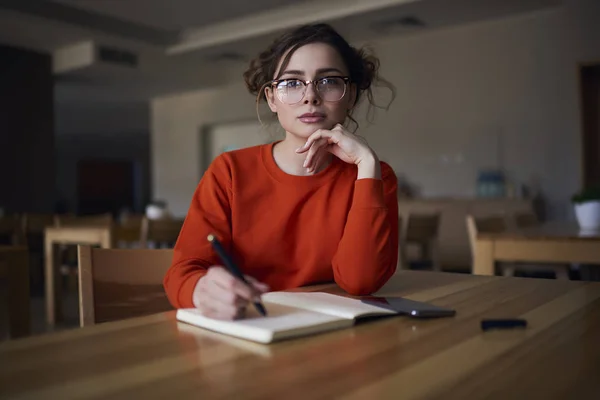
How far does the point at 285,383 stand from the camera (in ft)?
1.65

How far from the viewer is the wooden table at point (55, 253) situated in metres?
3.31

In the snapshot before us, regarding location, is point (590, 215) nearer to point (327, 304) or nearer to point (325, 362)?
point (327, 304)

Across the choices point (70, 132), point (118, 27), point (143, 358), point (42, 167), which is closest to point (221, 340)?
point (143, 358)

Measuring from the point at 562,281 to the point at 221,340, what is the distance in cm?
76

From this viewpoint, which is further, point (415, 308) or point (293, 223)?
point (293, 223)

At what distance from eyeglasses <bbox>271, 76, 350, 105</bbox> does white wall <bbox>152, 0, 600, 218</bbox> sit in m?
5.04

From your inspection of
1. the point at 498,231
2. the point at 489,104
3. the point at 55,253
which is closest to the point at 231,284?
the point at 498,231

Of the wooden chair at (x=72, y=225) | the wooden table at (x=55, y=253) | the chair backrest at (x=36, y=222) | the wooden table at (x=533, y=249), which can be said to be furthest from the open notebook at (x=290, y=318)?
the chair backrest at (x=36, y=222)

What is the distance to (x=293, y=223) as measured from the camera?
118cm

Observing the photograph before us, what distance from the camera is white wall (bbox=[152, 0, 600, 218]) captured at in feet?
18.0

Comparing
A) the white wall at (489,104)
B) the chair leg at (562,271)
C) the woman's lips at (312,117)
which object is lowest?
the chair leg at (562,271)

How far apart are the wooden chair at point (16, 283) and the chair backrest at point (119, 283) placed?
1.34 metres

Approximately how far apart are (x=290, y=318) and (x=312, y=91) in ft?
1.87

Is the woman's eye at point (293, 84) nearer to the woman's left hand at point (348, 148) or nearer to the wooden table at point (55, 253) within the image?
the woman's left hand at point (348, 148)
